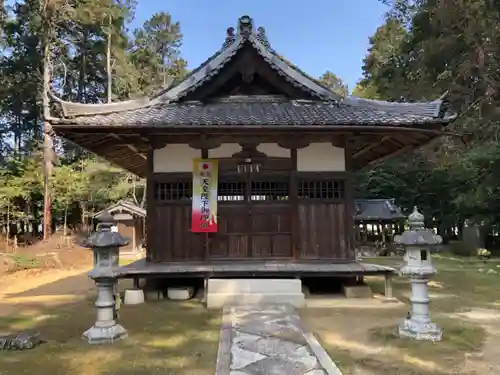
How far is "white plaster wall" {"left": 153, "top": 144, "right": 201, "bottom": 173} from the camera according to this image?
9.53 m

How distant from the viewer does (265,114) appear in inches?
363

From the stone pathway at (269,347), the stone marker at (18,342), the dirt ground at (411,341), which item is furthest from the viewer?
the stone marker at (18,342)

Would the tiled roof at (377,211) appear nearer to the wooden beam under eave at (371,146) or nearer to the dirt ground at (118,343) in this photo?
the wooden beam under eave at (371,146)

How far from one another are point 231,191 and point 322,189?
7.04 ft

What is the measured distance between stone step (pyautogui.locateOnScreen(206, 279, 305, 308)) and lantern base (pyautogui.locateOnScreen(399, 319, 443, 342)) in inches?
98.2

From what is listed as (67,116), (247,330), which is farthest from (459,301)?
(67,116)

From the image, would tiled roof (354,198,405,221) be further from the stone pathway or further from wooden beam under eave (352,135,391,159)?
the stone pathway

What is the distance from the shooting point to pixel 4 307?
29.1 ft

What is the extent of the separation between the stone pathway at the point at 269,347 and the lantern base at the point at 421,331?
1.43 meters

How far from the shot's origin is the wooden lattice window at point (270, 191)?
373 inches

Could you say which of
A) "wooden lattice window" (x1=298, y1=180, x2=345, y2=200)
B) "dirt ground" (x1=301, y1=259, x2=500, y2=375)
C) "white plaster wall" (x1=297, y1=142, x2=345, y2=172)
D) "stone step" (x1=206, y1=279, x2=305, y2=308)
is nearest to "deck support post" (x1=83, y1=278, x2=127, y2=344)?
"stone step" (x1=206, y1=279, x2=305, y2=308)

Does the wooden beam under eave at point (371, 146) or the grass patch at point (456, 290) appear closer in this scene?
the grass patch at point (456, 290)

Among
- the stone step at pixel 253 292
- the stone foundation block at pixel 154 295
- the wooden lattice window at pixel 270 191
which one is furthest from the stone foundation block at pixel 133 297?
the wooden lattice window at pixel 270 191

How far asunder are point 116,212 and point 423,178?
21339 millimetres
